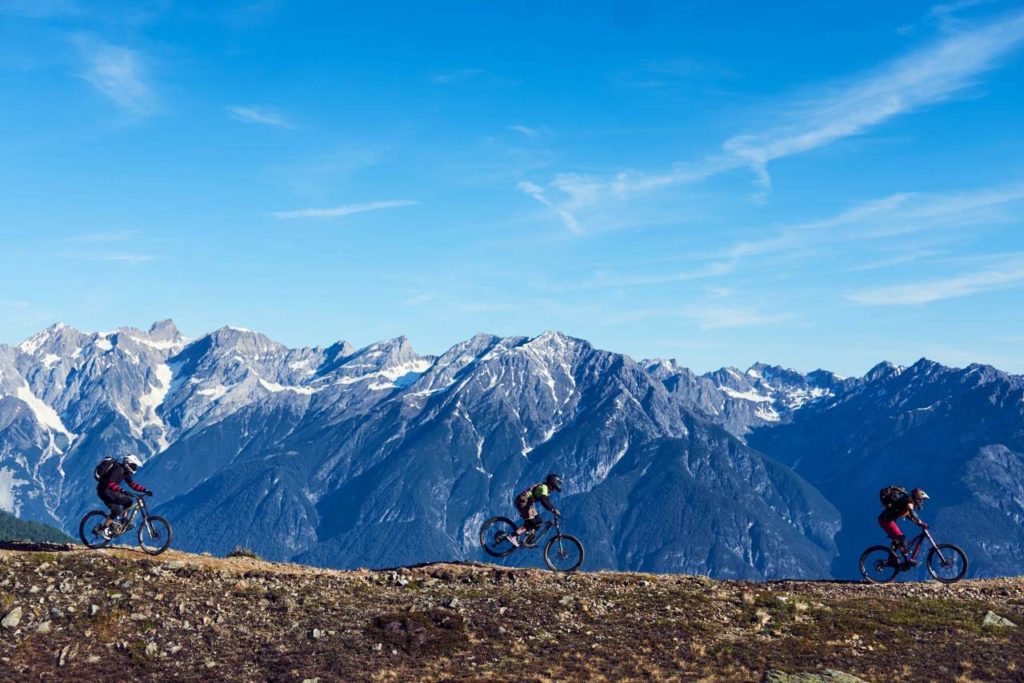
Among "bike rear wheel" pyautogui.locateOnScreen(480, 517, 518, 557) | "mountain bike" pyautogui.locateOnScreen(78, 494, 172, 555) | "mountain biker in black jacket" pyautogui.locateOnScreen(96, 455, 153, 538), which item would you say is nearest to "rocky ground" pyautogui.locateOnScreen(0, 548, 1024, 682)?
"mountain bike" pyautogui.locateOnScreen(78, 494, 172, 555)

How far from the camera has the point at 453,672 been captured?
91.0 ft

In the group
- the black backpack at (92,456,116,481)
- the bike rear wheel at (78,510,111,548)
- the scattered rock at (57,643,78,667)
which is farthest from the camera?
the black backpack at (92,456,116,481)

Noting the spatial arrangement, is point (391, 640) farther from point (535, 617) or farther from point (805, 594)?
point (805, 594)

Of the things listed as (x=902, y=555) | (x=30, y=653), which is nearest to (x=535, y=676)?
(x=30, y=653)

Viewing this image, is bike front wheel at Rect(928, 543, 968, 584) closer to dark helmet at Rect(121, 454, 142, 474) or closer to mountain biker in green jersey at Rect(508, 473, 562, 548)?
mountain biker in green jersey at Rect(508, 473, 562, 548)

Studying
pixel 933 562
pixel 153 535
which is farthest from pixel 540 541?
pixel 933 562

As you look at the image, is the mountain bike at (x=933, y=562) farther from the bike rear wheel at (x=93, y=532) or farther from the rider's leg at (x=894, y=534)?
the bike rear wheel at (x=93, y=532)

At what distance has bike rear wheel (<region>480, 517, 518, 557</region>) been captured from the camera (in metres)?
43.0

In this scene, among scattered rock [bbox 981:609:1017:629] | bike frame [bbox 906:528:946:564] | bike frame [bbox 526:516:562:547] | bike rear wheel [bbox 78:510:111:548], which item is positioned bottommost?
bike rear wheel [bbox 78:510:111:548]

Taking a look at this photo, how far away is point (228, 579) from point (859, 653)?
22704 millimetres

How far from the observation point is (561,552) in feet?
137

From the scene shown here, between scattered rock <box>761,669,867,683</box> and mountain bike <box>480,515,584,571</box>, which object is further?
mountain bike <box>480,515,584,571</box>

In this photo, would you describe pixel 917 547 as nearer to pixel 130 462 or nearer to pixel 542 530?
pixel 542 530

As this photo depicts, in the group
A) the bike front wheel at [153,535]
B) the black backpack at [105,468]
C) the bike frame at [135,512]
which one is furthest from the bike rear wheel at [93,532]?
the black backpack at [105,468]
